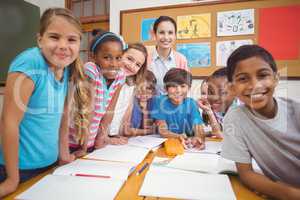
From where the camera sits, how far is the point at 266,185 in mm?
504

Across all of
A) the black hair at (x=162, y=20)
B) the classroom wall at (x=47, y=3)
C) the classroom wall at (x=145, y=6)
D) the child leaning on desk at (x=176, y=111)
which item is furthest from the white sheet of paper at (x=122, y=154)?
the classroom wall at (x=47, y=3)

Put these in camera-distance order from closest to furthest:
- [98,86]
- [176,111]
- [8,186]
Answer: [8,186], [98,86], [176,111]

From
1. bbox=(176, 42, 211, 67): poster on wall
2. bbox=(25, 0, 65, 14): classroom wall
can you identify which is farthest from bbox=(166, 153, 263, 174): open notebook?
bbox=(25, 0, 65, 14): classroom wall

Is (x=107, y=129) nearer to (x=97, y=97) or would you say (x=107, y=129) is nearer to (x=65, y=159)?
(x=97, y=97)

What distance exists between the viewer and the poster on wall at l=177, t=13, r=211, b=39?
141cm

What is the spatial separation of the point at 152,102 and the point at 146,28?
55cm

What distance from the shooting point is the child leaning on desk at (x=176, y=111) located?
47.0 inches

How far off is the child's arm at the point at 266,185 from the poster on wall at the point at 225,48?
95 centimetres

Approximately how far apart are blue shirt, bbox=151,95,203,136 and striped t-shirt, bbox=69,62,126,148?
0.32 metres

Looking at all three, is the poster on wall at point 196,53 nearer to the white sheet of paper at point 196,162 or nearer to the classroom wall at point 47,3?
the white sheet of paper at point 196,162

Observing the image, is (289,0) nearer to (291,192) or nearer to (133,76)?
(133,76)

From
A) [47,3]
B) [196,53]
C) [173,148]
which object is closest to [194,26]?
[196,53]

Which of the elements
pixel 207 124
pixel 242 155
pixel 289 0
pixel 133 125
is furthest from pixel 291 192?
pixel 289 0

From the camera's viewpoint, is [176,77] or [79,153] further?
[176,77]
